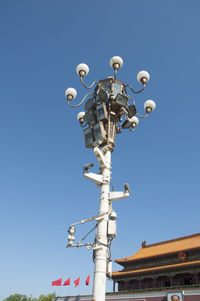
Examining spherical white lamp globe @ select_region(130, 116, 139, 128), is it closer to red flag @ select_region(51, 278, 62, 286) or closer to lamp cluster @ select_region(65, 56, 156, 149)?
lamp cluster @ select_region(65, 56, 156, 149)

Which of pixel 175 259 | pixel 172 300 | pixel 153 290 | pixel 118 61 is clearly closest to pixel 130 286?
pixel 175 259

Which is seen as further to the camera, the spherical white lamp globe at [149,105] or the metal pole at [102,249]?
the spherical white lamp globe at [149,105]

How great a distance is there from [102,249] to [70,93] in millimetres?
6859

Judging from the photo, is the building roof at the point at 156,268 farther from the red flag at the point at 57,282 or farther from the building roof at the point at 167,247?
the red flag at the point at 57,282

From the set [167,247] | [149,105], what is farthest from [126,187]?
[167,247]

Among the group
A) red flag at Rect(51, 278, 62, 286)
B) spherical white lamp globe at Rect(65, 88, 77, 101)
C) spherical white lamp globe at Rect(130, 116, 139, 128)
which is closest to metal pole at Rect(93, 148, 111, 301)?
spherical white lamp globe at Rect(130, 116, 139, 128)

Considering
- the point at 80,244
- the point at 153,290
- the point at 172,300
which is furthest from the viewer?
the point at 153,290

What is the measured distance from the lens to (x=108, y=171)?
10.3m

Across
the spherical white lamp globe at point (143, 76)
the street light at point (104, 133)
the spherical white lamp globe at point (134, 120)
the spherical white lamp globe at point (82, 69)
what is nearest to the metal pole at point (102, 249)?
the street light at point (104, 133)

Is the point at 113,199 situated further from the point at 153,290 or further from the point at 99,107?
the point at 153,290

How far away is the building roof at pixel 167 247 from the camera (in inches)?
1140

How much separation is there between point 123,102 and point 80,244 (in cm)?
605

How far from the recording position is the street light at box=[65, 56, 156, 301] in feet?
28.9

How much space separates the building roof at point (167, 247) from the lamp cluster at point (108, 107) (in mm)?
21164
